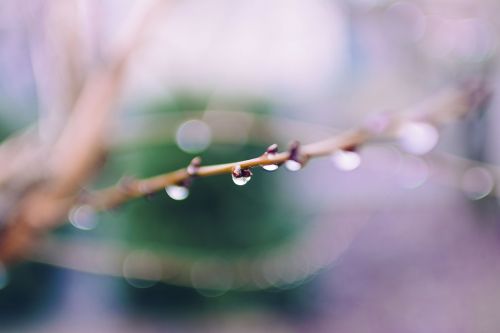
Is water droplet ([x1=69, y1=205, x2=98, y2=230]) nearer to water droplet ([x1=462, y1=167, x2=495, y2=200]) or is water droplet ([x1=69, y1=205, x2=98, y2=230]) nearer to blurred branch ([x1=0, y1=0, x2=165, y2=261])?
blurred branch ([x1=0, y1=0, x2=165, y2=261])

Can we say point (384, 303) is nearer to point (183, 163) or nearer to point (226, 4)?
point (183, 163)

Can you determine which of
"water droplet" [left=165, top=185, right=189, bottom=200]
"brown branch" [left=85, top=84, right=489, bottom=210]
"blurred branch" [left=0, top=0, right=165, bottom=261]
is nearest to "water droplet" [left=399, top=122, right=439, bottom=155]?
"brown branch" [left=85, top=84, right=489, bottom=210]

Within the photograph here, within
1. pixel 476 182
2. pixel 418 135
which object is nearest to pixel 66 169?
pixel 418 135

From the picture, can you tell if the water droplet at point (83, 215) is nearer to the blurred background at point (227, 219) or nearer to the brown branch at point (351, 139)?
the blurred background at point (227, 219)

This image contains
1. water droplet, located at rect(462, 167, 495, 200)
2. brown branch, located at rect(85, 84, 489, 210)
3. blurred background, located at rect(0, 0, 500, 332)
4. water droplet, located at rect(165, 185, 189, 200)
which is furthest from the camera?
blurred background, located at rect(0, 0, 500, 332)

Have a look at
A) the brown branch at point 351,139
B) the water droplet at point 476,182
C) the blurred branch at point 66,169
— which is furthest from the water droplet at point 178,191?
the water droplet at point 476,182

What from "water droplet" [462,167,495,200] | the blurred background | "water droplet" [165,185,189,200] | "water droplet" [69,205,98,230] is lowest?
"water droplet" [165,185,189,200]

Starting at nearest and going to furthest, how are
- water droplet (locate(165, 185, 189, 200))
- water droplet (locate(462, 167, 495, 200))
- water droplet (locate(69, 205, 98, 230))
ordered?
water droplet (locate(165, 185, 189, 200)), water droplet (locate(69, 205, 98, 230)), water droplet (locate(462, 167, 495, 200))

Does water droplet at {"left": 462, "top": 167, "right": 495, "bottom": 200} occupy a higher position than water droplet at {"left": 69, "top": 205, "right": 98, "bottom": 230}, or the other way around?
water droplet at {"left": 462, "top": 167, "right": 495, "bottom": 200}

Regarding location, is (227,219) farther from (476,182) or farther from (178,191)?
(178,191)
